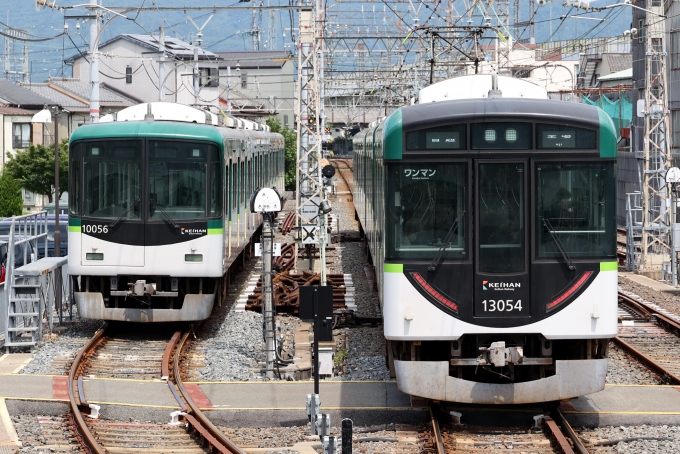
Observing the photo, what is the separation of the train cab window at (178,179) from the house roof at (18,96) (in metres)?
32.1

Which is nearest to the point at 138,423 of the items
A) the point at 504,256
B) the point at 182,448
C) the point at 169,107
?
the point at 182,448

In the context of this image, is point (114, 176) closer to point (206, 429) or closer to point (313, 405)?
point (206, 429)

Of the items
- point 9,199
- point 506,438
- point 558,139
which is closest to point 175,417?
point 506,438

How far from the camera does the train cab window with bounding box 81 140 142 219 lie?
1333 cm

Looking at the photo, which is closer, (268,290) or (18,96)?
(268,290)

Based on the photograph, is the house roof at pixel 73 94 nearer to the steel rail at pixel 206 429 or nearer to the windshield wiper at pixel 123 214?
the windshield wiper at pixel 123 214

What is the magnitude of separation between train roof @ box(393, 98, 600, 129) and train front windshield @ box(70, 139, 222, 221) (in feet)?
16.7

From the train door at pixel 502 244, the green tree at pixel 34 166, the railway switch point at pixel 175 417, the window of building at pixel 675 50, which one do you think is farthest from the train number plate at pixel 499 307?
the green tree at pixel 34 166

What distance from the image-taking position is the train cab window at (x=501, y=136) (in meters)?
8.71

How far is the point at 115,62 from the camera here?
211ft

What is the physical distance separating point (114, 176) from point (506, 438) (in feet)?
21.2

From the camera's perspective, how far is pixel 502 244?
8.73 metres

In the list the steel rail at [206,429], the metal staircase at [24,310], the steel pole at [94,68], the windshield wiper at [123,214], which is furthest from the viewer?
the steel pole at [94,68]

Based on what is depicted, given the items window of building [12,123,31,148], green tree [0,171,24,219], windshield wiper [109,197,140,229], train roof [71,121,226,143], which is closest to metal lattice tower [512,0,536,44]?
train roof [71,121,226,143]
